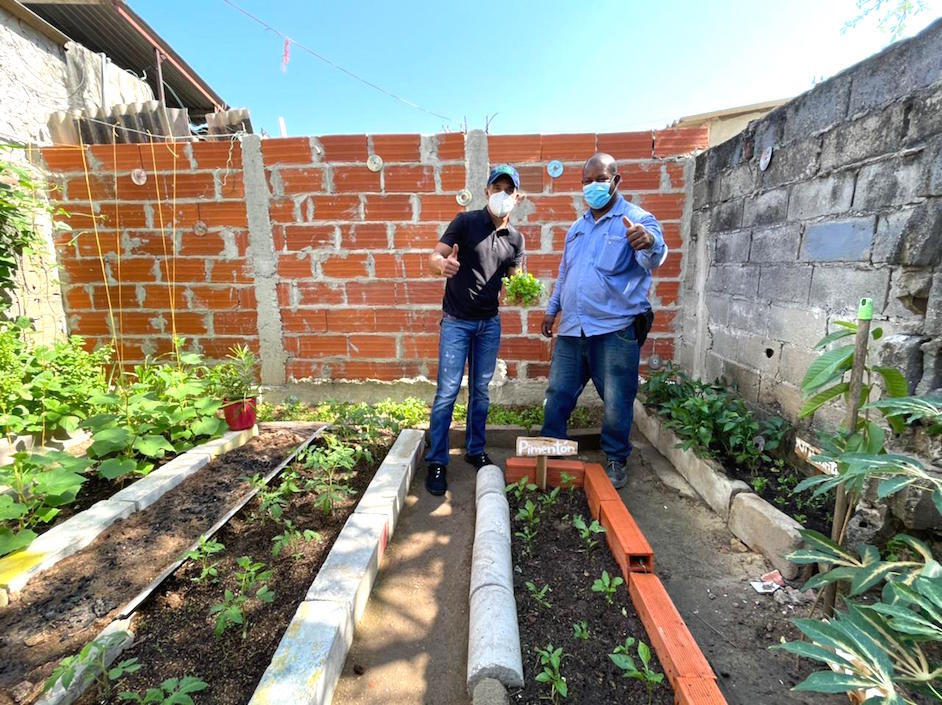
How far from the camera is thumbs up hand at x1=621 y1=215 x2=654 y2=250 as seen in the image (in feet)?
8.59

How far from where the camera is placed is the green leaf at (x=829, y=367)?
1668 millimetres

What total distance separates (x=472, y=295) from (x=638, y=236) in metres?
1.07

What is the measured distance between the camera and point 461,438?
383 cm

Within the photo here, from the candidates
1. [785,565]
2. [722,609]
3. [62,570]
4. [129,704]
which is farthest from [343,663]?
[785,565]

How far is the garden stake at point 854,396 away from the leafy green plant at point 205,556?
2.57m

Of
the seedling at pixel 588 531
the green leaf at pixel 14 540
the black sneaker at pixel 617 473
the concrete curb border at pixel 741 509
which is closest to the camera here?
the green leaf at pixel 14 540

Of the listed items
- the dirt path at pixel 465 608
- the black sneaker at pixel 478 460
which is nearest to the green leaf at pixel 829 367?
the dirt path at pixel 465 608

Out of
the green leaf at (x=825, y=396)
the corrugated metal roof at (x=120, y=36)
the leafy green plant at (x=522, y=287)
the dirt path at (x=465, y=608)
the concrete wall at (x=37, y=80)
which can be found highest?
the corrugated metal roof at (x=120, y=36)

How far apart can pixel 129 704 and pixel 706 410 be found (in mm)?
3253

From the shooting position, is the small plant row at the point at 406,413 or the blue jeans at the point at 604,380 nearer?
A: the blue jeans at the point at 604,380

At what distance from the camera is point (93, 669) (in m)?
1.53

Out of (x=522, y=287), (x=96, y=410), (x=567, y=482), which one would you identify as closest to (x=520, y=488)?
(x=567, y=482)

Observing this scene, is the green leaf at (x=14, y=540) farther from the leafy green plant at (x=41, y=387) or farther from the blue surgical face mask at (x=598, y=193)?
the blue surgical face mask at (x=598, y=193)

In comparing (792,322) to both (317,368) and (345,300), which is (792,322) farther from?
(317,368)
